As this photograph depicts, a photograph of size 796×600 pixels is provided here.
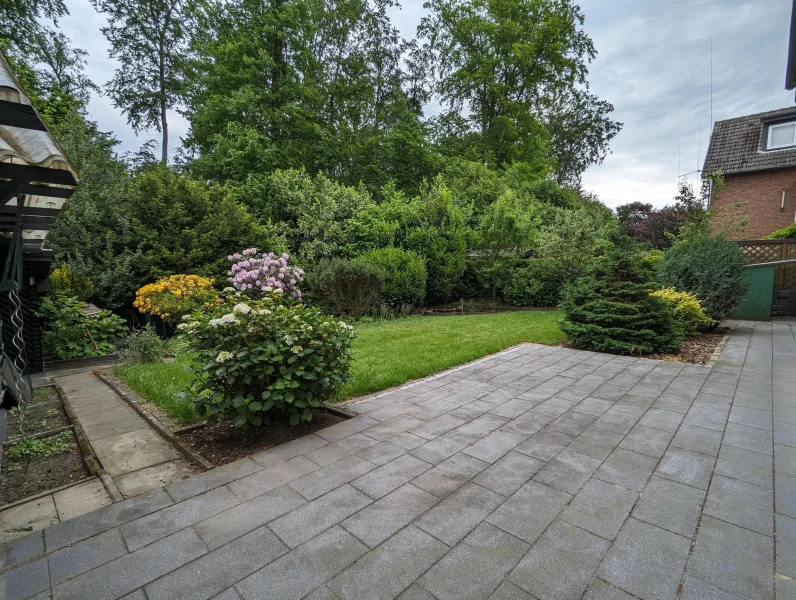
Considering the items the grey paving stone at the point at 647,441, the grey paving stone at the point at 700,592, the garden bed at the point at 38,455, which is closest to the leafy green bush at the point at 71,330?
the garden bed at the point at 38,455

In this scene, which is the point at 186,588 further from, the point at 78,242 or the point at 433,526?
the point at 78,242

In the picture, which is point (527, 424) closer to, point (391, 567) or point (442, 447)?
point (442, 447)

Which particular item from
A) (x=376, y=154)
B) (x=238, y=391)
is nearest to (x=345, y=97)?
(x=376, y=154)

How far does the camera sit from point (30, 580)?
1441 millimetres

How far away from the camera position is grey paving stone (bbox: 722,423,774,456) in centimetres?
260

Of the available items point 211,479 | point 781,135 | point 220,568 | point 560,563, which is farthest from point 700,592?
point 781,135

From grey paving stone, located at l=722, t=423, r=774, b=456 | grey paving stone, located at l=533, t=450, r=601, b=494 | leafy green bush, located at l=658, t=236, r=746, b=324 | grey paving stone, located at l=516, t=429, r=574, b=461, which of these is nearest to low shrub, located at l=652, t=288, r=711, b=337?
leafy green bush, located at l=658, t=236, r=746, b=324

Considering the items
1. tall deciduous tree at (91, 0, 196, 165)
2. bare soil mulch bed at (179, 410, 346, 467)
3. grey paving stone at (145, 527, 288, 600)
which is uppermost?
tall deciduous tree at (91, 0, 196, 165)

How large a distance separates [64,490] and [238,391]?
1.03 metres

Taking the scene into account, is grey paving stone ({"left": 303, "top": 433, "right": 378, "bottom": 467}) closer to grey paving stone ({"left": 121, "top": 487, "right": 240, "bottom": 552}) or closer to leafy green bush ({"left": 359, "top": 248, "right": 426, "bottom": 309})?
grey paving stone ({"left": 121, "top": 487, "right": 240, "bottom": 552})

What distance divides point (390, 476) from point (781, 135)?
20299mm

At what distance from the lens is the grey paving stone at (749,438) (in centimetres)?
260

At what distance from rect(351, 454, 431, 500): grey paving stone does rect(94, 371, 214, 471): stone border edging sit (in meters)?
1.03

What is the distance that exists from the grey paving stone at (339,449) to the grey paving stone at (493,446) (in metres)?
0.72
